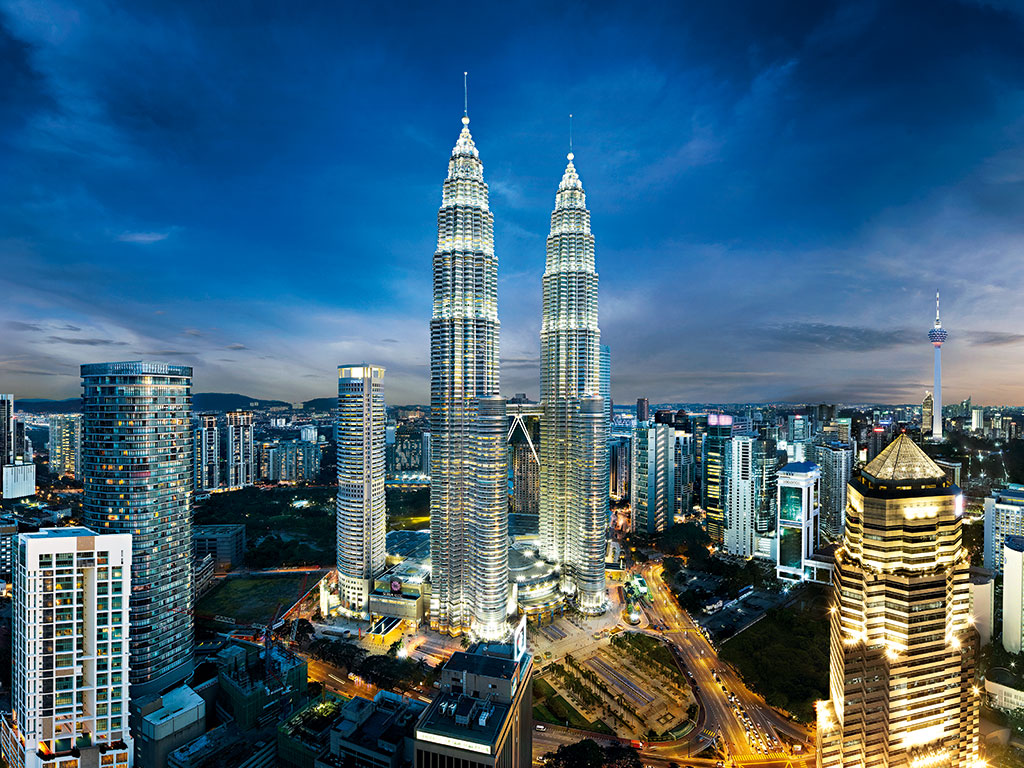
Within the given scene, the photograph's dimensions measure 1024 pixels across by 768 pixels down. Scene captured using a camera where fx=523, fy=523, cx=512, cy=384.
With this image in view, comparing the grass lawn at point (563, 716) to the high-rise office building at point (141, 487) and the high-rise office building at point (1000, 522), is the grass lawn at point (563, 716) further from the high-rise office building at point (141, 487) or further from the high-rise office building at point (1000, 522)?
the high-rise office building at point (1000, 522)

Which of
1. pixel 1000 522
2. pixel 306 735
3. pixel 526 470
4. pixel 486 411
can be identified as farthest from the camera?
pixel 526 470

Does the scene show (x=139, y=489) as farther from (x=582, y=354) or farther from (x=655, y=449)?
(x=655, y=449)

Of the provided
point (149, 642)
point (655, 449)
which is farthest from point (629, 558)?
point (149, 642)

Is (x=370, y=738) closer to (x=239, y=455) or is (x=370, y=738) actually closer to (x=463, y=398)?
(x=463, y=398)

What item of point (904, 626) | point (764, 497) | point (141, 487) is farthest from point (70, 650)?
point (764, 497)

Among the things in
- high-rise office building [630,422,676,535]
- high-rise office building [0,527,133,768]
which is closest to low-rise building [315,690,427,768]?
high-rise office building [0,527,133,768]

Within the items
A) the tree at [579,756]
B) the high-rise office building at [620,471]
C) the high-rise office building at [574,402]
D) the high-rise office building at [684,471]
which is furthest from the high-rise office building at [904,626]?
the high-rise office building at [620,471]
